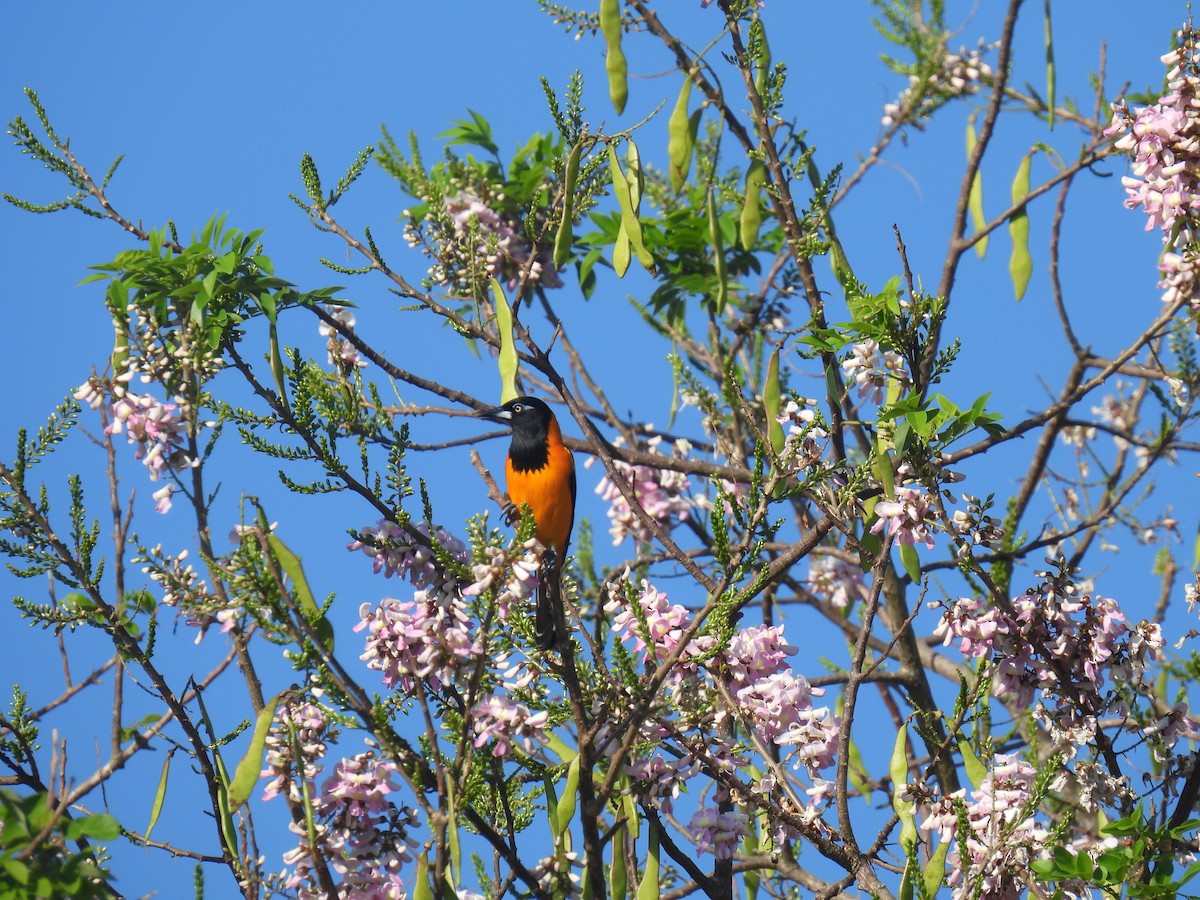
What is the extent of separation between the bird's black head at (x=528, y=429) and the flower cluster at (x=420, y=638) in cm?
181

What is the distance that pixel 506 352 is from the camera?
301cm

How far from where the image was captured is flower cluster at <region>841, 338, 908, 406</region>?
3.17 meters

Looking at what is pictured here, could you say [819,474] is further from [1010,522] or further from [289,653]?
[1010,522]

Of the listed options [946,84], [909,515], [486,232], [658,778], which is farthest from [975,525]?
[946,84]

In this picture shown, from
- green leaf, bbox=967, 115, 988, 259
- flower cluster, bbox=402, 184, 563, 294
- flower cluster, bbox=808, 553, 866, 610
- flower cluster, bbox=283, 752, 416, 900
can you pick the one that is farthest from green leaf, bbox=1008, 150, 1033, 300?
flower cluster, bbox=808, 553, 866, 610

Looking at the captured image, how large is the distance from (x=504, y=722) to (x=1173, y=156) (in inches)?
85.6

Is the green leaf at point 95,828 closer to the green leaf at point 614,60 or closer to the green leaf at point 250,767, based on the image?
the green leaf at point 250,767

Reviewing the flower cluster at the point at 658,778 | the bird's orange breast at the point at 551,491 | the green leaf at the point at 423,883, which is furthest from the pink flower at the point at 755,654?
the bird's orange breast at the point at 551,491

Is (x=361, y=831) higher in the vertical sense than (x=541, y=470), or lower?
lower

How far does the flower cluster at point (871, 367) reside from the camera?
3167 mm

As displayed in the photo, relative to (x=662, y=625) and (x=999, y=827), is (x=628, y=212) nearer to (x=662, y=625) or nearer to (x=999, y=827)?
(x=662, y=625)

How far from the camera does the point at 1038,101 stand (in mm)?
5352

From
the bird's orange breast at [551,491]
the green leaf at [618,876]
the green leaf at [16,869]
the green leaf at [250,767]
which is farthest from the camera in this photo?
the bird's orange breast at [551,491]

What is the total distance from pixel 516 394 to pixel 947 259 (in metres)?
2.54
